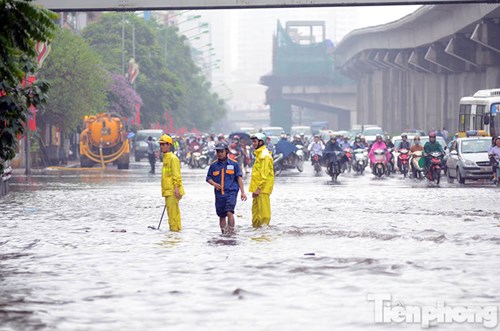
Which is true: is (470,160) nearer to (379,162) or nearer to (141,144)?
(379,162)

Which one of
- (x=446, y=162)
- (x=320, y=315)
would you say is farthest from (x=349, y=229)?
(x=446, y=162)

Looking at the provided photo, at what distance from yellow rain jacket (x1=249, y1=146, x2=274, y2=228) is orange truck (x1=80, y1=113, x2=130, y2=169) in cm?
3738

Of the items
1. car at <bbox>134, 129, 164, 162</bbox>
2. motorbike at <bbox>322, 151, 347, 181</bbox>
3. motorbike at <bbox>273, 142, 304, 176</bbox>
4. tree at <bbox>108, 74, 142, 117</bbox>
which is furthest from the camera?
tree at <bbox>108, 74, 142, 117</bbox>

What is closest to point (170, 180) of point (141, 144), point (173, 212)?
point (173, 212)

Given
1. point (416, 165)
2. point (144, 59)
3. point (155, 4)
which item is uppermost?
point (144, 59)

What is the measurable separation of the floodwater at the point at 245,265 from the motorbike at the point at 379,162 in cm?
1640

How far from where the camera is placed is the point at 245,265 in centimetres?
1502

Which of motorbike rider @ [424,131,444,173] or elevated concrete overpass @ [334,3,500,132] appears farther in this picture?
elevated concrete overpass @ [334,3,500,132]

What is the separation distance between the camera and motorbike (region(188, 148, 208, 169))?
192 ft

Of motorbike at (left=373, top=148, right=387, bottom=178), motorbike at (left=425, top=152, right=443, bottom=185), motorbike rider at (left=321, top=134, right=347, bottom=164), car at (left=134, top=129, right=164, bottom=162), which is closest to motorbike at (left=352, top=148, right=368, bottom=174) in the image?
motorbike at (left=373, top=148, right=387, bottom=178)

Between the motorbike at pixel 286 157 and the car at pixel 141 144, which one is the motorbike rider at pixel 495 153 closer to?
the motorbike at pixel 286 157

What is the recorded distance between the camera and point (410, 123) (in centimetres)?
10112

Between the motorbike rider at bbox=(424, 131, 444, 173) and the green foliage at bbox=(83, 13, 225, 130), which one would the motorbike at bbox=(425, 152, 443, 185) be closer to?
the motorbike rider at bbox=(424, 131, 444, 173)

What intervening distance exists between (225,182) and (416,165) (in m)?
23.3
